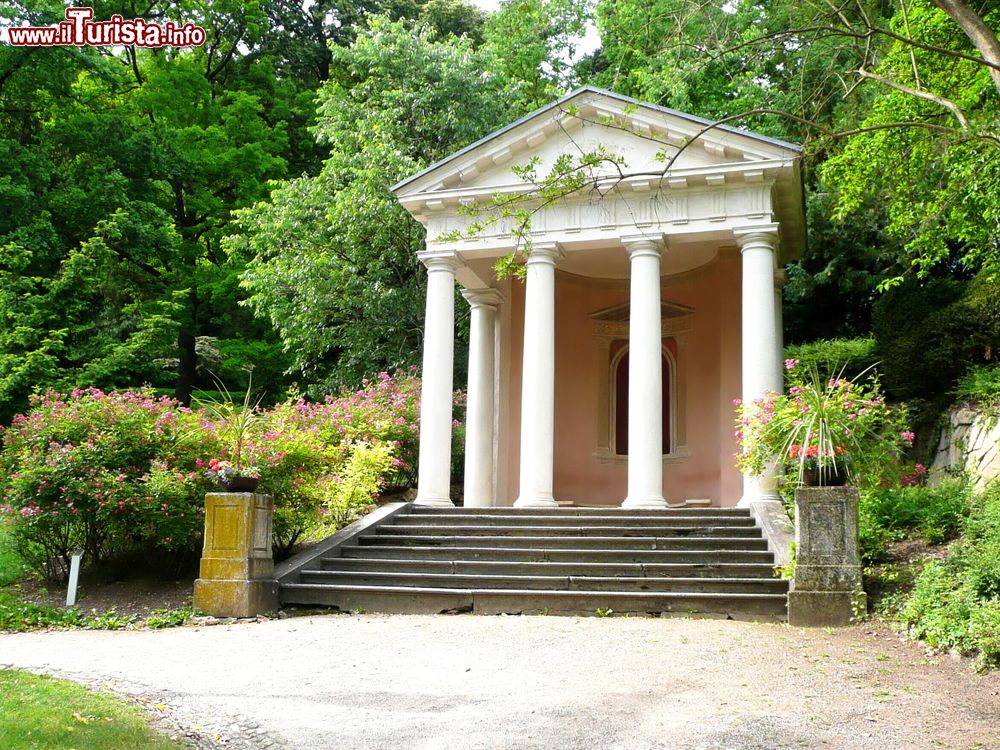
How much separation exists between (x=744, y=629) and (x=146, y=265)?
73.2ft

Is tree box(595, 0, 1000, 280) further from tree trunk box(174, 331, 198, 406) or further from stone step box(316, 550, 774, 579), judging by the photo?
tree trunk box(174, 331, 198, 406)

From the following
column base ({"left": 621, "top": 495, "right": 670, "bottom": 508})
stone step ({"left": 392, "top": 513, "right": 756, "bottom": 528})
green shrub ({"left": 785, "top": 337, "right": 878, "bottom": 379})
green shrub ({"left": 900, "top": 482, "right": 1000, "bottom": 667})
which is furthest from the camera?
green shrub ({"left": 785, "top": 337, "right": 878, "bottom": 379})

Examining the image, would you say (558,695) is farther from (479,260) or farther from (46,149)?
(46,149)

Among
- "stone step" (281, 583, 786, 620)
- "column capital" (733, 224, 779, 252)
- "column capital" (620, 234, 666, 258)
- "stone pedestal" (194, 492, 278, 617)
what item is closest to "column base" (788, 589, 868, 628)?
"stone step" (281, 583, 786, 620)

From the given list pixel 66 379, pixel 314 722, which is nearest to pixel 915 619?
pixel 314 722

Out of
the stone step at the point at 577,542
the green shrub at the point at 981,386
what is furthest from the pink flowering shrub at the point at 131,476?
the green shrub at the point at 981,386

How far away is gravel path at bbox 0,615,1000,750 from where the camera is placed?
18.1 ft

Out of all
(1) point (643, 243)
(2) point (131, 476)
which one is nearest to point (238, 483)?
(2) point (131, 476)

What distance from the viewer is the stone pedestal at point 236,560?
10.7 metres

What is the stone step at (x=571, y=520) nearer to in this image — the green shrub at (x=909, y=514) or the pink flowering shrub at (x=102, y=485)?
the green shrub at (x=909, y=514)

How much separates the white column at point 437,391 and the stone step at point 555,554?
2487 millimetres

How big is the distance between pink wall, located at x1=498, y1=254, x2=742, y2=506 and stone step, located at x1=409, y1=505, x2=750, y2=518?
12.1ft

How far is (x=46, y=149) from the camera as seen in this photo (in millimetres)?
22547

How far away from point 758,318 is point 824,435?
4466 mm
